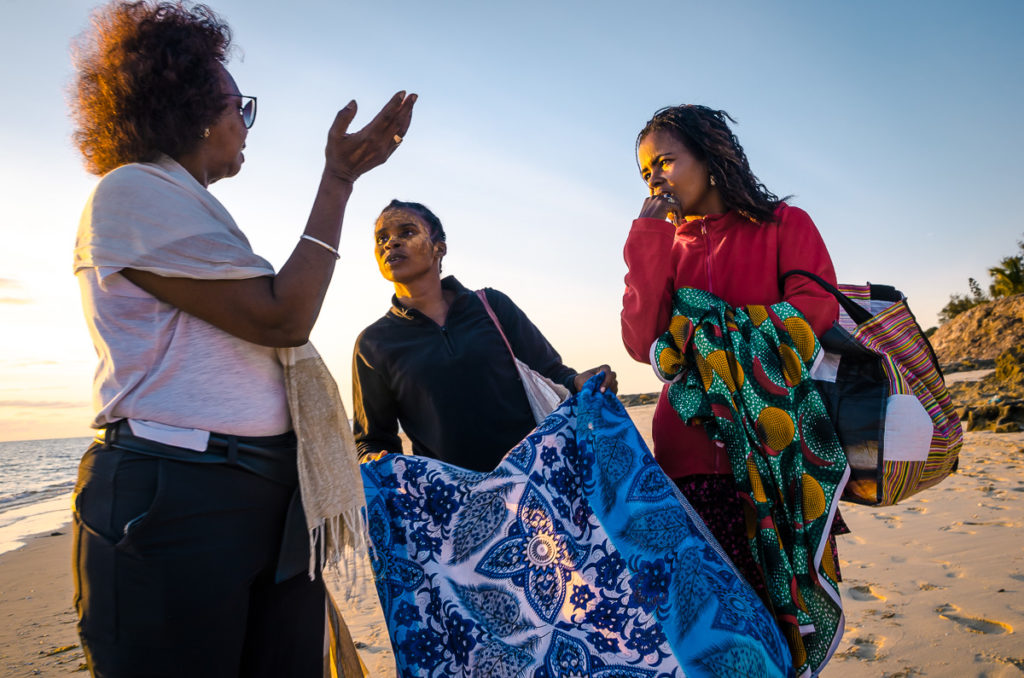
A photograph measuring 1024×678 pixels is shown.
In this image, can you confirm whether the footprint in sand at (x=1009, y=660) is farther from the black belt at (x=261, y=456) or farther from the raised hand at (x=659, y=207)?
the black belt at (x=261, y=456)

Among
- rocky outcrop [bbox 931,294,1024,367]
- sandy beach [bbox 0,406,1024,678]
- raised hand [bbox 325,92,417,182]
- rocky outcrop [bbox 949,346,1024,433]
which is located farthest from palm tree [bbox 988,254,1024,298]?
raised hand [bbox 325,92,417,182]

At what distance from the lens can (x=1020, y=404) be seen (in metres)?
9.55

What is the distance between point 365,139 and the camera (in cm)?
157

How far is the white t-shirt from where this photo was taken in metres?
1.37

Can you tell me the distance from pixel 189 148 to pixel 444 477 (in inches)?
57.7

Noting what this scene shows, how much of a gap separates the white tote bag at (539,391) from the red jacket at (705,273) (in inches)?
28.0

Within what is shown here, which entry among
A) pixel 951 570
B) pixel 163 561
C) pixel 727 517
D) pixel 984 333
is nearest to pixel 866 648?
pixel 951 570

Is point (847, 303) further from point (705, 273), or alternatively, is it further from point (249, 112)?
point (249, 112)

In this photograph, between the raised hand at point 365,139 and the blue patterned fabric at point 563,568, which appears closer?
the raised hand at point 365,139

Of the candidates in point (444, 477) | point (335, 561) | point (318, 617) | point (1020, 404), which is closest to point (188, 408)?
point (335, 561)

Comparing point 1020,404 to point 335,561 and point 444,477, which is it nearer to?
point 444,477

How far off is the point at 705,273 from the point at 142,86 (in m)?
1.94

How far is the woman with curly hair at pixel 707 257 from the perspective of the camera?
7.06 feet

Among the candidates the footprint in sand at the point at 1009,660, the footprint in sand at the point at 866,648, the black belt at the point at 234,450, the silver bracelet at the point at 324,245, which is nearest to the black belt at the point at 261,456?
the black belt at the point at 234,450
